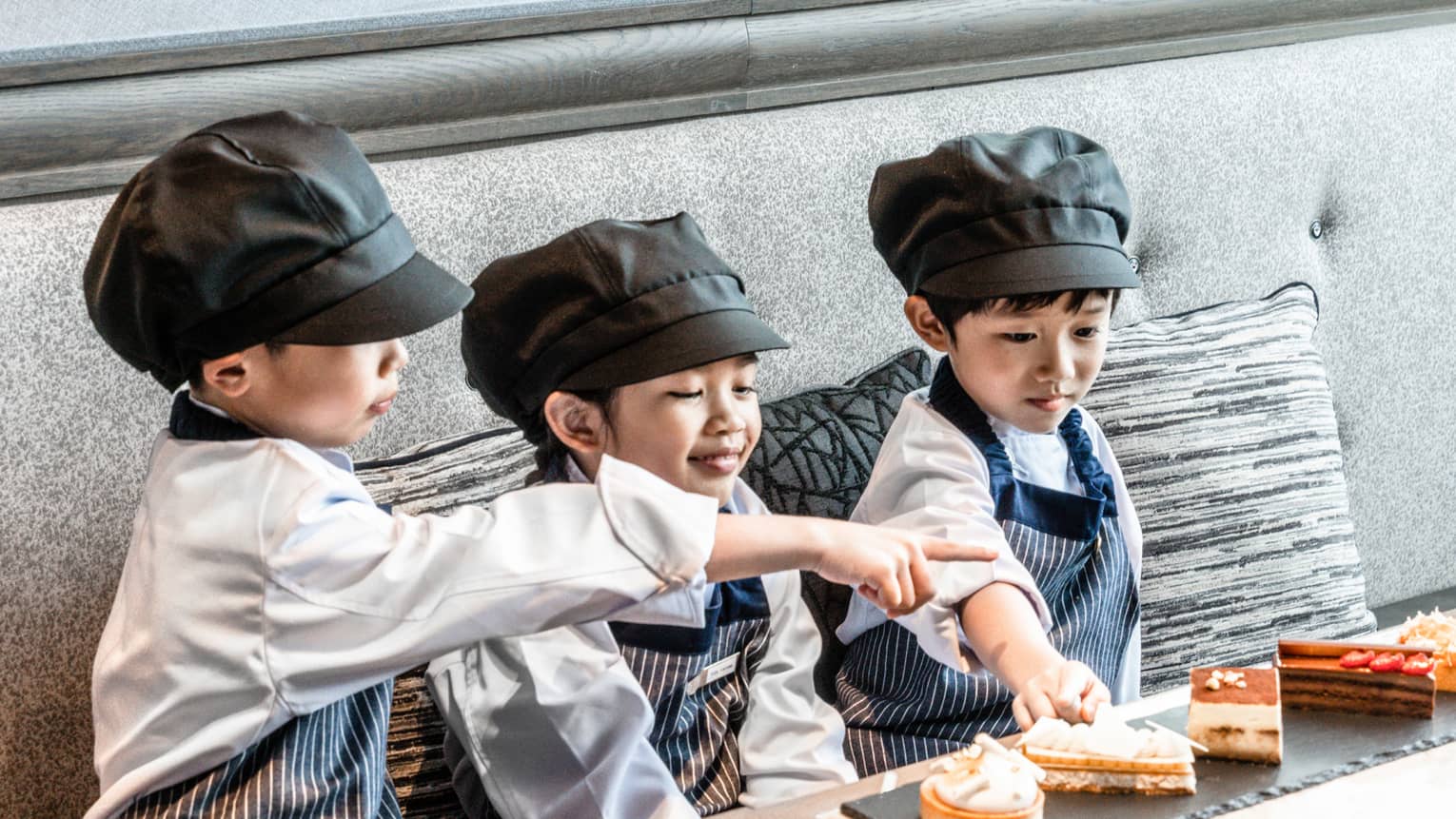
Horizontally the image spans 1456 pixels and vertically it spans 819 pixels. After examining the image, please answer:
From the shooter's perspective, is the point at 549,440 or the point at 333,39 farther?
the point at 333,39

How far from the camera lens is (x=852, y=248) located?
1.93 meters

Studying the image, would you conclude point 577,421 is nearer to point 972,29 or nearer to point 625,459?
point 625,459

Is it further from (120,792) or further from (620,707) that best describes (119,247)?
(620,707)

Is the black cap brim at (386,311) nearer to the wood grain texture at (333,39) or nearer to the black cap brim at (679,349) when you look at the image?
the black cap brim at (679,349)

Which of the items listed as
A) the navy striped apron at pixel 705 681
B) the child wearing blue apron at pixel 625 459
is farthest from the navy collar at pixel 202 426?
the navy striped apron at pixel 705 681

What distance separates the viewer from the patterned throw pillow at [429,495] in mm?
1459

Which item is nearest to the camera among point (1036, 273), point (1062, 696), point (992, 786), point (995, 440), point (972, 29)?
point (992, 786)

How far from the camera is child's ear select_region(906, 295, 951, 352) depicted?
1.59 metres

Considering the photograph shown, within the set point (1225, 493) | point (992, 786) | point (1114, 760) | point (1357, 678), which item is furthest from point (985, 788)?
point (1225, 493)

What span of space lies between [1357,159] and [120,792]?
6.29ft

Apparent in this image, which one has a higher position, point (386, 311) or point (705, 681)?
point (386, 311)

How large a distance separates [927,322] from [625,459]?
0.37 meters

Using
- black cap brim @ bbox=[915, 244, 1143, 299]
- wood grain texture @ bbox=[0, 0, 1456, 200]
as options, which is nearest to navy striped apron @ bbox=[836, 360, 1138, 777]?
black cap brim @ bbox=[915, 244, 1143, 299]

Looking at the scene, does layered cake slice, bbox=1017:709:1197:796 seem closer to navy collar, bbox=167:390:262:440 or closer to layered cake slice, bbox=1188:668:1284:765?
layered cake slice, bbox=1188:668:1284:765
